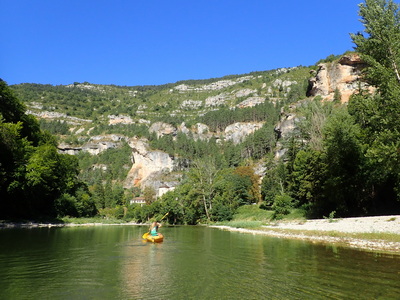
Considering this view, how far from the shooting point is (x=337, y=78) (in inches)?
3949

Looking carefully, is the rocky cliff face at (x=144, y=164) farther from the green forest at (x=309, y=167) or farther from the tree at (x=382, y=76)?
the tree at (x=382, y=76)

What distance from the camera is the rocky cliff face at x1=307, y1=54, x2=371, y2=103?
95.7 m

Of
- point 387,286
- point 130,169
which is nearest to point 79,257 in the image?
point 387,286

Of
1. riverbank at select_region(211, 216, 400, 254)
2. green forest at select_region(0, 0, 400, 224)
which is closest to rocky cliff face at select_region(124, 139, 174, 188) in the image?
green forest at select_region(0, 0, 400, 224)

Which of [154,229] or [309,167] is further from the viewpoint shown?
[309,167]

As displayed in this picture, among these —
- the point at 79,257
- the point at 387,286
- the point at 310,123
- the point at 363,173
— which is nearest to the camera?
the point at 387,286

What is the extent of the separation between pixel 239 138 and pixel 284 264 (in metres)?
164

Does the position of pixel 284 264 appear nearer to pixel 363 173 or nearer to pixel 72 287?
pixel 72 287

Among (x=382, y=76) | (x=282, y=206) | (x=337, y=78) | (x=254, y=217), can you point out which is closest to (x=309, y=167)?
(x=282, y=206)

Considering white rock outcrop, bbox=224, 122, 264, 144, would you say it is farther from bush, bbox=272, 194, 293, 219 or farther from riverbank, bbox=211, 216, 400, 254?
riverbank, bbox=211, 216, 400, 254

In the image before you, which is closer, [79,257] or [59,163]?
[79,257]

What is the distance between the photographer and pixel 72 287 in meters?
9.52

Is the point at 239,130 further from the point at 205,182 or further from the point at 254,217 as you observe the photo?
the point at 254,217

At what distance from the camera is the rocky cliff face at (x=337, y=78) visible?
95.7 meters
